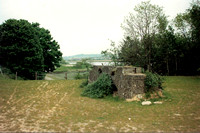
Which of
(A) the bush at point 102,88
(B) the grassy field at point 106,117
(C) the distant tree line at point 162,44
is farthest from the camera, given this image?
(C) the distant tree line at point 162,44

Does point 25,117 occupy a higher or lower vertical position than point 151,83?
lower

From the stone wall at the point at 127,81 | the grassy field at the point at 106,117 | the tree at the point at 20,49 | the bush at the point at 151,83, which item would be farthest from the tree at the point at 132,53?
the tree at the point at 20,49

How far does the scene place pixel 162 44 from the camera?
27281mm

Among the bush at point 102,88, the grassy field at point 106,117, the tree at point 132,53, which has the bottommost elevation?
the grassy field at point 106,117

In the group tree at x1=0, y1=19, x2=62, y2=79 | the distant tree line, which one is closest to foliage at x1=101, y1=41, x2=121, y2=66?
the distant tree line

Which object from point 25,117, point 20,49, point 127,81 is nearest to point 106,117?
point 127,81

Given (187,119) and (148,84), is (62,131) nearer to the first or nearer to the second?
(187,119)

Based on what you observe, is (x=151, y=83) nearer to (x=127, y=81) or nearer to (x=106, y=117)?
(x=127, y=81)

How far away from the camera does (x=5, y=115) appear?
802 cm

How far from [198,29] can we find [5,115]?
78.9ft

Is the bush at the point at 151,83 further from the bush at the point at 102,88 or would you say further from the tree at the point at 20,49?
the tree at the point at 20,49

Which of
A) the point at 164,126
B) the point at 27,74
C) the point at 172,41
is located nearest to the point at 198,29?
the point at 172,41

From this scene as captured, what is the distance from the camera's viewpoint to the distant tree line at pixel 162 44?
891 inches

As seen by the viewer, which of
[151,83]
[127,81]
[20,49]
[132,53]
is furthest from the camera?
[132,53]
